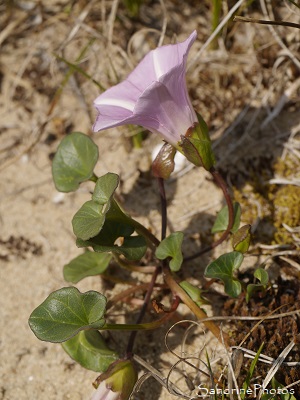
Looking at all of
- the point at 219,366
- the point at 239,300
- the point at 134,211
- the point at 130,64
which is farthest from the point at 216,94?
the point at 219,366

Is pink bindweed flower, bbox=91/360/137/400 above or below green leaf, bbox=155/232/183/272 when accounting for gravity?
below

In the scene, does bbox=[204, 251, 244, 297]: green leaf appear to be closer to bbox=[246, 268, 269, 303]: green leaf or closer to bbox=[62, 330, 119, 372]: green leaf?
bbox=[246, 268, 269, 303]: green leaf

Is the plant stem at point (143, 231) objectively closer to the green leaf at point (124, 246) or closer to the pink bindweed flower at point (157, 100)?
the green leaf at point (124, 246)

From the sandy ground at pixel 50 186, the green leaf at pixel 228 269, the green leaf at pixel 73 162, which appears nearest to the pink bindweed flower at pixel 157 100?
the green leaf at pixel 73 162

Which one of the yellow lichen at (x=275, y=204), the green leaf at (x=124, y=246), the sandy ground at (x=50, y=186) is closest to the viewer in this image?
the green leaf at (x=124, y=246)

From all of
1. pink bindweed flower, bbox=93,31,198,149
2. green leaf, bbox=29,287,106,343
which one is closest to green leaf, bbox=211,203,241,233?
pink bindweed flower, bbox=93,31,198,149
